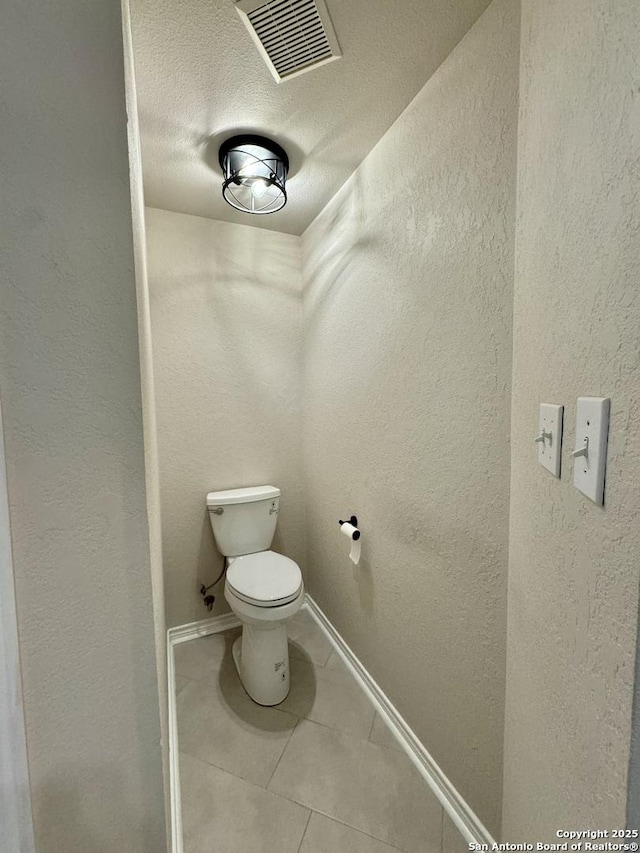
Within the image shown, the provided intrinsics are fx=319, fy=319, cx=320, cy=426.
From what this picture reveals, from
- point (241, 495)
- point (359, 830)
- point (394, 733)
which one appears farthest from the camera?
point (241, 495)

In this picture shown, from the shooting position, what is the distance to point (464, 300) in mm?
893

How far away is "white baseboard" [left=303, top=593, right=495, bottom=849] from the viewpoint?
931 millimetres

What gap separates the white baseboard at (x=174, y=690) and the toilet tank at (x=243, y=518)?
0.46m

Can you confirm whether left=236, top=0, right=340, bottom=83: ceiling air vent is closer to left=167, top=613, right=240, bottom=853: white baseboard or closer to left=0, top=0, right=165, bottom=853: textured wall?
left=0, top=0, right=165, bottom=853: textured wall

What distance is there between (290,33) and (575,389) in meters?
1.14

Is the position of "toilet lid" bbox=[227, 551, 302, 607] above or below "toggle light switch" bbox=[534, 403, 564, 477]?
below

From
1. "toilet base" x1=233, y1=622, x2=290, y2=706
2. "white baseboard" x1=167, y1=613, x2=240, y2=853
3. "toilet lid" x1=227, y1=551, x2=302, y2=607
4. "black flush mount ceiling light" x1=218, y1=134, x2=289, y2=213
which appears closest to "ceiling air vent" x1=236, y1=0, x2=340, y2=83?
"black flush mount ceiling light" x1=218, y1=134, x2=289, y2=213

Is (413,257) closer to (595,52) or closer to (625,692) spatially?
(595,52)

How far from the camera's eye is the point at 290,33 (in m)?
0.84

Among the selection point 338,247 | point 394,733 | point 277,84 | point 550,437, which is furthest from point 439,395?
point 394,733

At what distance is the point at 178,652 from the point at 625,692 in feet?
6.31

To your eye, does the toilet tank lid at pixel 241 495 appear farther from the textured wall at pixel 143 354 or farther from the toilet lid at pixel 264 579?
the textured wall at pixel 143 354

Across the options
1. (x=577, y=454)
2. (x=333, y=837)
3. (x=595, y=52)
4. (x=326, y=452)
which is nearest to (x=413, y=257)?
Answer: (x=595, y=52)

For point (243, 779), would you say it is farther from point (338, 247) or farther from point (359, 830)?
point (338, 247)
